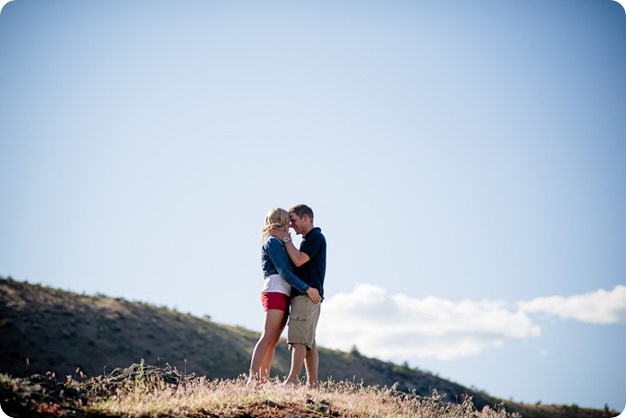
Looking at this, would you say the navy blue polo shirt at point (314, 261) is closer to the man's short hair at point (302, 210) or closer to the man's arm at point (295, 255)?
the man's arm at point (295, 255)

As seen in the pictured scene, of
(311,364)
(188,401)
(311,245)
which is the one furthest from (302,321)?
(188,401)

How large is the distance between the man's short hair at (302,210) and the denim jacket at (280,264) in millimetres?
589

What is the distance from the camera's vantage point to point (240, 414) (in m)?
7.23

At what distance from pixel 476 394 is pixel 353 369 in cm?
1021

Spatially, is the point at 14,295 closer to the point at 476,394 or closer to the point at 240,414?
the point at 476,394

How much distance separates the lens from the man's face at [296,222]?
9.80 meters

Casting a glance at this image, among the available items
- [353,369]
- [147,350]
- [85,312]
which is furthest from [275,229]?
[353,369]

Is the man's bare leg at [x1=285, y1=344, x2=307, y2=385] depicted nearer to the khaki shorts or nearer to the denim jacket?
the khaki shorts

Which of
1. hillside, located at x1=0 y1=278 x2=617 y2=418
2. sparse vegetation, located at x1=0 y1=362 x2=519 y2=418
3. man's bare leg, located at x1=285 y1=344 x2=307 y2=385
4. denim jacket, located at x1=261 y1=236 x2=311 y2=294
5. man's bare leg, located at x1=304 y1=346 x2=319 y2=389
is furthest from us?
hillside, located at x1=0 y1=278 x2=617 y2=418

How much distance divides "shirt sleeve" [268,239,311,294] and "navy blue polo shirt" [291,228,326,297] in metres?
0.31

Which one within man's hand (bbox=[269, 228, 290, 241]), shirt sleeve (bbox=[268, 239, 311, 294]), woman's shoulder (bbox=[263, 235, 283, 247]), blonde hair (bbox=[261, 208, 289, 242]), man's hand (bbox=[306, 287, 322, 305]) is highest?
blonde hair (bbox=[261, 208, 289, 242])

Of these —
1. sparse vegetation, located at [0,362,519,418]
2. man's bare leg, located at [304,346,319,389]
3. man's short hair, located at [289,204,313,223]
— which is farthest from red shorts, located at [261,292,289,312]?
man's short hair, located at [289,204,313,223]

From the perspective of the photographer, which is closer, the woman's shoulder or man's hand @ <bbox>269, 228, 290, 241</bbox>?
the woman's shoulder

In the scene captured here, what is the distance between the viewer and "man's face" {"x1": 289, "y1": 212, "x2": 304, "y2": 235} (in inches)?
386
